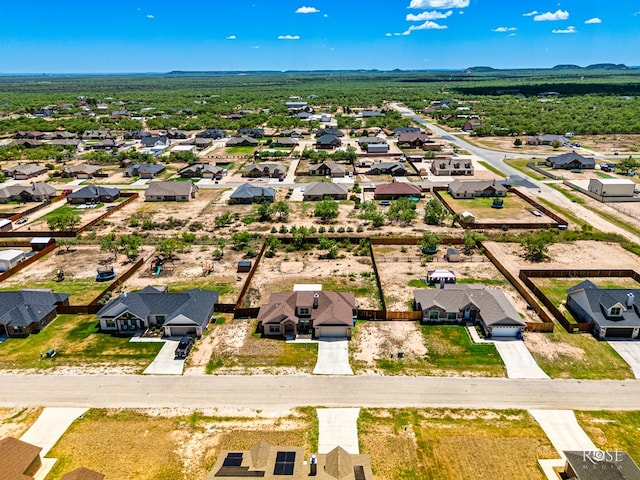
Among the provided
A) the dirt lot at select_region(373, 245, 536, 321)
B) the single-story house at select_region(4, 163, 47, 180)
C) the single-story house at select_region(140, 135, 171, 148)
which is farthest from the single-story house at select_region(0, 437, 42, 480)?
the single-story house at select_region(140, 135, 171, 148)

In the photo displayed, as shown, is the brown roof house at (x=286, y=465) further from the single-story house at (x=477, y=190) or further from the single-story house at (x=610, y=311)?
the single-story house at (x=477, y=190)

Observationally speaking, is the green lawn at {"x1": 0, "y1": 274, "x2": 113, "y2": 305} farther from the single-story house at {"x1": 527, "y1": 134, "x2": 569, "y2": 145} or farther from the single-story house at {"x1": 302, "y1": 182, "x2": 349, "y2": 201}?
the single-story house at {"x1": 527, "y1": 134, "x2": 569, "y2": 145}

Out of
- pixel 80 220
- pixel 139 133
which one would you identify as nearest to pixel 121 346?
pixel 80 220

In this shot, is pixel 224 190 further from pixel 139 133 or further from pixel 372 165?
pixel 139 133

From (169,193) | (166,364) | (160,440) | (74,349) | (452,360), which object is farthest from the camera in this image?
(169,193)

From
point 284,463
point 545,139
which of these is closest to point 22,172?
point 284,463

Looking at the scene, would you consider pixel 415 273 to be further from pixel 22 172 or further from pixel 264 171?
pixel 22 172
